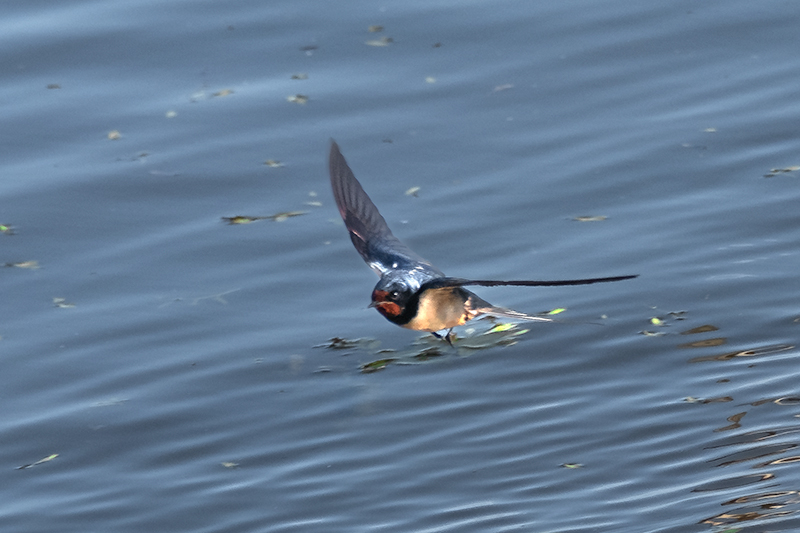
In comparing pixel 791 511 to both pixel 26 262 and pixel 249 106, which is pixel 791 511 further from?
pixel 249 106

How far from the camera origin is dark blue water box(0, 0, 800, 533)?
6902 millimetres

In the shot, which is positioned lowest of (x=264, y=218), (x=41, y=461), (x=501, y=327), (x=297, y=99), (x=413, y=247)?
(x=41, y=461)

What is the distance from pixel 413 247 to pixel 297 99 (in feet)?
9.86

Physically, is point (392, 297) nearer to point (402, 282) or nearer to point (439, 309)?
point (402, 282)

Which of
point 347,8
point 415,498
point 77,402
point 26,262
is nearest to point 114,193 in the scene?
→ point 26,262

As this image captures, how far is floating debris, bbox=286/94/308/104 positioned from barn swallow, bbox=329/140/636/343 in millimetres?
4148

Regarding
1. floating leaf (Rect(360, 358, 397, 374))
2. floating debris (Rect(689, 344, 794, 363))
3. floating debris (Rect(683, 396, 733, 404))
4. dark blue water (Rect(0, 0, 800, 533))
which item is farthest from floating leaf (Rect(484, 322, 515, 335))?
floating debris (Rect(683, 396, 733, 404))

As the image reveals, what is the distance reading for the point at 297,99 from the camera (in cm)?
1177

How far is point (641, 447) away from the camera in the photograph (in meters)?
6.89

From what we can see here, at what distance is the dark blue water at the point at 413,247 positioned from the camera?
6.90m

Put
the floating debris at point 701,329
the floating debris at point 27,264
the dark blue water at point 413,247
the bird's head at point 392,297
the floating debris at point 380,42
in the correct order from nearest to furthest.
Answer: the bird's head at point 392,297, the dark blue water at point 413,247, the floating debris at point 701,329, the floating debris at point 27,264, the floating debris at point 380,42

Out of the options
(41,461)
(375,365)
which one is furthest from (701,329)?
(41,461)

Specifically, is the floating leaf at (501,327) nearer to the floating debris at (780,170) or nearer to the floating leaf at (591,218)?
the floating leaf at (591,218)

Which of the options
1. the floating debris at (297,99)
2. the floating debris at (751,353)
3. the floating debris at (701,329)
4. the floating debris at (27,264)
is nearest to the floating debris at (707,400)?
the floating debris at (751,353)
